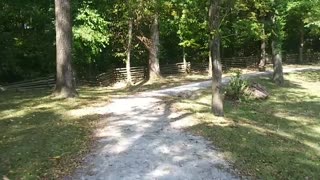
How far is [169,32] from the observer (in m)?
33.8

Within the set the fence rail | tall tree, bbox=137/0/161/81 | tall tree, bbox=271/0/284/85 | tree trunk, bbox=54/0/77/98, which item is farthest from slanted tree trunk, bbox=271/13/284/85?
tree trunk, bbox=54/0/77/98

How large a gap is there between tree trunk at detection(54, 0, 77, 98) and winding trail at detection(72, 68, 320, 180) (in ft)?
10.9

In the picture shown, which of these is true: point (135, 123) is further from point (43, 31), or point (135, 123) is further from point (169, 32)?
point (169, 32)

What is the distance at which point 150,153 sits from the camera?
954 cm

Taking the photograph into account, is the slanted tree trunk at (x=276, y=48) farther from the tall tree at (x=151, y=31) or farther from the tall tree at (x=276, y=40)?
the tall tree at (x=151, y=31)

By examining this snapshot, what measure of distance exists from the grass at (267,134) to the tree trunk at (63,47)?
4.23 meters

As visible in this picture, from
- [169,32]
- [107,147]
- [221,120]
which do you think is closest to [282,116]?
[221,120]

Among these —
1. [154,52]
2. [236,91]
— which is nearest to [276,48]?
[236,91]

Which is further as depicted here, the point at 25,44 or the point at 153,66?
the point at 153,66

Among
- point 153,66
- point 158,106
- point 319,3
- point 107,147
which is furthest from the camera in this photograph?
point 319,3

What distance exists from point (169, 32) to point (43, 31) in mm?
12046

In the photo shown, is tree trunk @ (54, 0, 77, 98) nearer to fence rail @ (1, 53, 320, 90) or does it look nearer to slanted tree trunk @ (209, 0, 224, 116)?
slanted tree trunk @ (209, 0, 224, 116)

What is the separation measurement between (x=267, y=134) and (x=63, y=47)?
8.23 metres

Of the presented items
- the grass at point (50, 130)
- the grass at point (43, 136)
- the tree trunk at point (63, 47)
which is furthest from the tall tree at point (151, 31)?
the grass at point (43, 136)
